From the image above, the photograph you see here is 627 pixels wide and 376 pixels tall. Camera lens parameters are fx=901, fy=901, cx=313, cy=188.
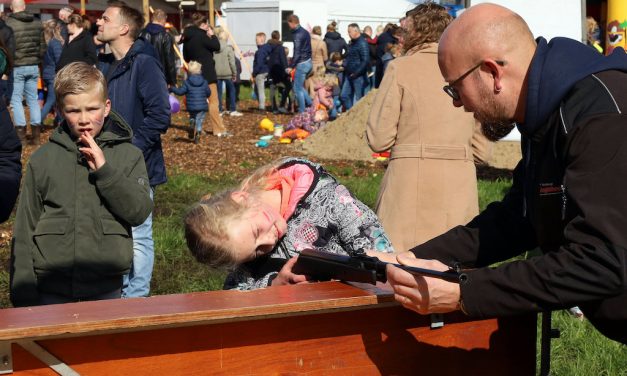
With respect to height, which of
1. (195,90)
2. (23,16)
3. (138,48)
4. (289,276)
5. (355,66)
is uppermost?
(23,16)

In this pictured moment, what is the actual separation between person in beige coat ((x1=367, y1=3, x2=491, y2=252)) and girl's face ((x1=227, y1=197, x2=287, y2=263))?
6.74ft

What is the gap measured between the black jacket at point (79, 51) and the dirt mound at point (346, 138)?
3809mm

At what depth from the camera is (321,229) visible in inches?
121

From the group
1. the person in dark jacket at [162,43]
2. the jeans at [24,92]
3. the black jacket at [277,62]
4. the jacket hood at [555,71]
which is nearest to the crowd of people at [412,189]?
the jacket hood at [555,71]

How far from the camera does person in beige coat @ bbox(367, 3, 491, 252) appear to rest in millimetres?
4852

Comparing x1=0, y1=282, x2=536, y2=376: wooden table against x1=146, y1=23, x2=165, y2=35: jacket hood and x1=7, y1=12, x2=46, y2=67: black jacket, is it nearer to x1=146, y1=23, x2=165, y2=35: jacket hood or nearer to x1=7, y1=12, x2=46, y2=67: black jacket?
x1=146, y1=23, x2=165, y2=35: jacket hood

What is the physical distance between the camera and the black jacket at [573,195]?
211 centimetres

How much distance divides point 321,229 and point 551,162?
100 cm

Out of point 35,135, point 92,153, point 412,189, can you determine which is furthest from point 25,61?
point 92,153

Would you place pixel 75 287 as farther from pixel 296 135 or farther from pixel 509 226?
pixel 296 135

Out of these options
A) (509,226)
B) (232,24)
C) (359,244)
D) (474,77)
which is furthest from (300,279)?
(232,24)

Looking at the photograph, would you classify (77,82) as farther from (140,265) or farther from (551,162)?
(551,162)

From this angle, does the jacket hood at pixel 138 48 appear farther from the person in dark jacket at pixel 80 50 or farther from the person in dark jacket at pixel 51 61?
the person in dark jacket at pixel 51 61


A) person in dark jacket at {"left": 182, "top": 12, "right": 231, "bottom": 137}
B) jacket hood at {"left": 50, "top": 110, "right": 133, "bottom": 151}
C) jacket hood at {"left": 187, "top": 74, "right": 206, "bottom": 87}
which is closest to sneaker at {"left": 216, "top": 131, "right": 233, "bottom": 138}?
person in dark jacket at {"left": 182, "top": 12, "right": 231, "bottom": 137}
